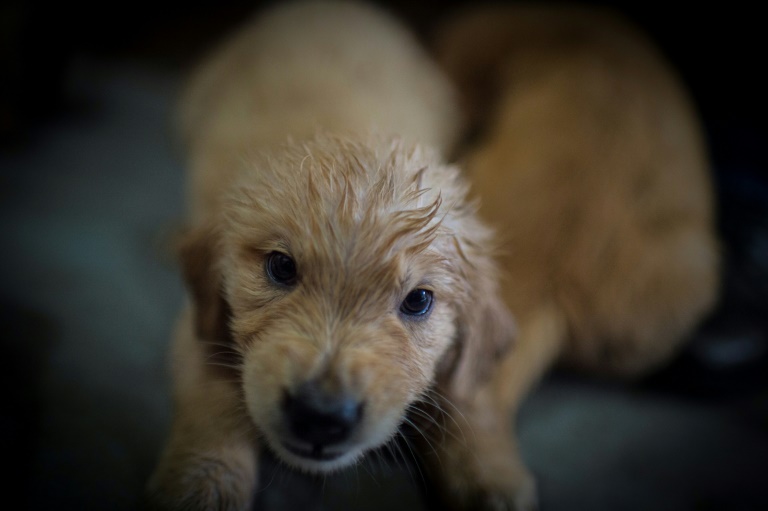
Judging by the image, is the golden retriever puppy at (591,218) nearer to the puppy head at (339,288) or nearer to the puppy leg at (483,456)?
the puppy leg at (483,456)

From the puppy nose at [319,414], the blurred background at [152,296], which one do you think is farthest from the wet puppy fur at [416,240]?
the blurred background at [152,296]

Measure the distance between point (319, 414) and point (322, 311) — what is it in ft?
0.80

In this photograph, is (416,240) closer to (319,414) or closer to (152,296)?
(319,414)

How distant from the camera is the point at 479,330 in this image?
1.57 metres

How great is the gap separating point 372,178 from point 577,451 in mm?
1164

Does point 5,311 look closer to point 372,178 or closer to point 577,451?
point 372,178

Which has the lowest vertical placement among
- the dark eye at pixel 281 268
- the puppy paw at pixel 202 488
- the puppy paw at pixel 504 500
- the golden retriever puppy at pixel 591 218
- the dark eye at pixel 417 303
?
the puppy paw at pixel 202 488

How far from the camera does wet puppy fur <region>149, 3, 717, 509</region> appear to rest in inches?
50.2

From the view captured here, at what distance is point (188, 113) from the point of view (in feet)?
8.89

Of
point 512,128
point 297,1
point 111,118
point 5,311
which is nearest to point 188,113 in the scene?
point 111,118

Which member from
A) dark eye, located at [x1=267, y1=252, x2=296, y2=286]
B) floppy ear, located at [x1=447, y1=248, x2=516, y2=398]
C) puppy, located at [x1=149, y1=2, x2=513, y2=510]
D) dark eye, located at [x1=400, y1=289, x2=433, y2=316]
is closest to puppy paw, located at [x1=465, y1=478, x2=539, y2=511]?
puppy, located at [x1=149, y1=2, x2=513, y2=510]

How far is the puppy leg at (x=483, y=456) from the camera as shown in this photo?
150cm

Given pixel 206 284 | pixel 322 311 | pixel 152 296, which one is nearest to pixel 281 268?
pixel 322 311

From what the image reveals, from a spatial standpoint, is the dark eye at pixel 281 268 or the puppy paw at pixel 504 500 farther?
the puppy paw at pixel 504 500
